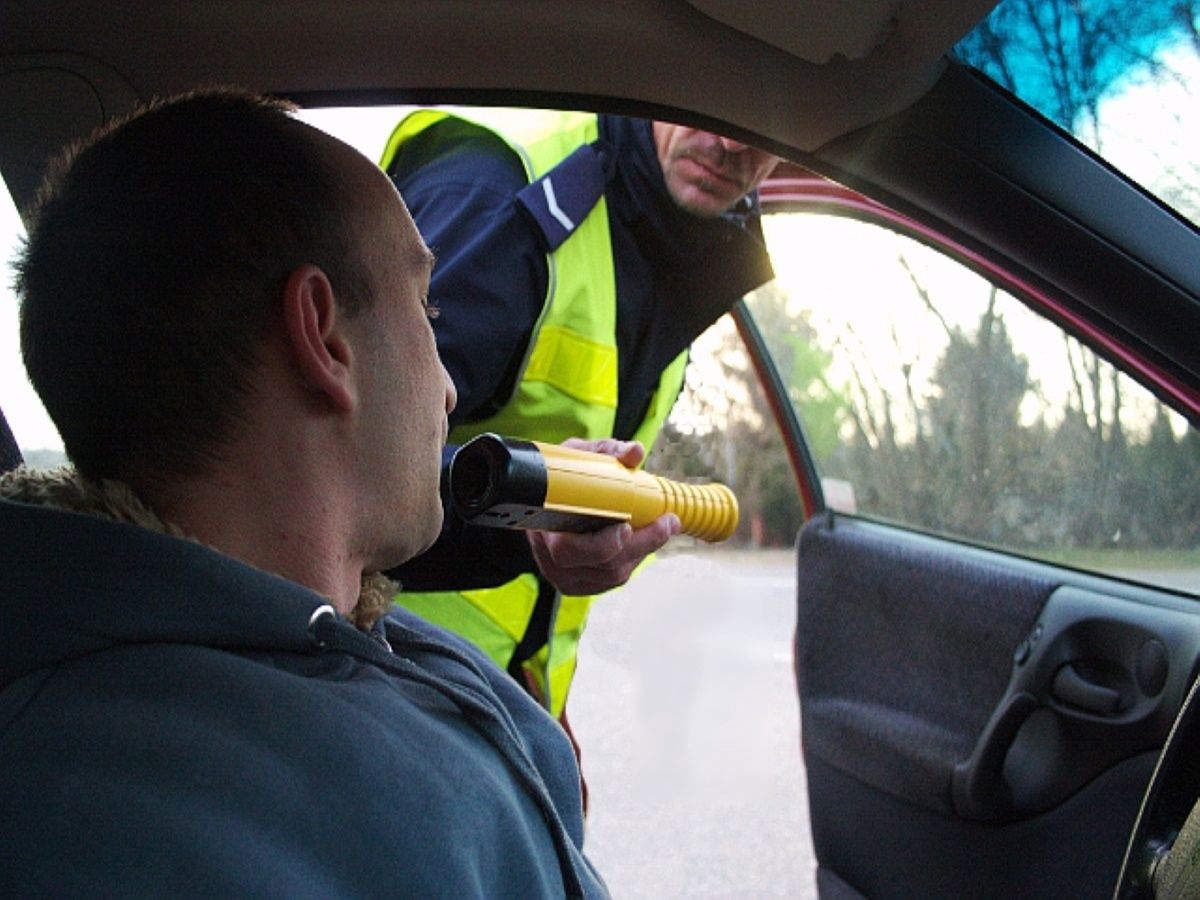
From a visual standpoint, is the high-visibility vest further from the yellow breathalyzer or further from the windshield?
the windshield

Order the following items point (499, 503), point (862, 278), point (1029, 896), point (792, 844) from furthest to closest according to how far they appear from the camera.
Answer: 1. point (792, 844)
2. point (862, 278)
3. point (1029, 896)
4. point (499, 503)

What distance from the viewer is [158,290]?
1.06 metres

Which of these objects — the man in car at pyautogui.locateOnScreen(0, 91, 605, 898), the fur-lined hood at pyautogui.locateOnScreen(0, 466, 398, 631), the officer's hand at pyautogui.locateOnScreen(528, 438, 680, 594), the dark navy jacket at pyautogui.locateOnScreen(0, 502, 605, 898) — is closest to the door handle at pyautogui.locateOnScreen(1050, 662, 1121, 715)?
the officer's hand at pyautogui.locateOnScreen(528, 438, 680, 594)

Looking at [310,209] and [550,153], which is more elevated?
[550,153]

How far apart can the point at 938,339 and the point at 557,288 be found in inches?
36.0

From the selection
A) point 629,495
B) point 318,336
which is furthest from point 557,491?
point 318,336

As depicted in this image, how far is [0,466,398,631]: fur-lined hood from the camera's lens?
1.04 metres

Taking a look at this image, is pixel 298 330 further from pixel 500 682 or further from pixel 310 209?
pixel 500 682

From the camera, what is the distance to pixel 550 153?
1932 millimetres

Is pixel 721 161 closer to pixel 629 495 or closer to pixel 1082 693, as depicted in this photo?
pixel 629 495

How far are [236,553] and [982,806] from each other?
4.62 feet

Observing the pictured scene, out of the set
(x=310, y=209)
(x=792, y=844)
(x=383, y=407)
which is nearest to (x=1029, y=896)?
(x=383, y=407)

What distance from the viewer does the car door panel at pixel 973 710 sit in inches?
76.2

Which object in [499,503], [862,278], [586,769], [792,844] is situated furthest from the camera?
[586,769]
